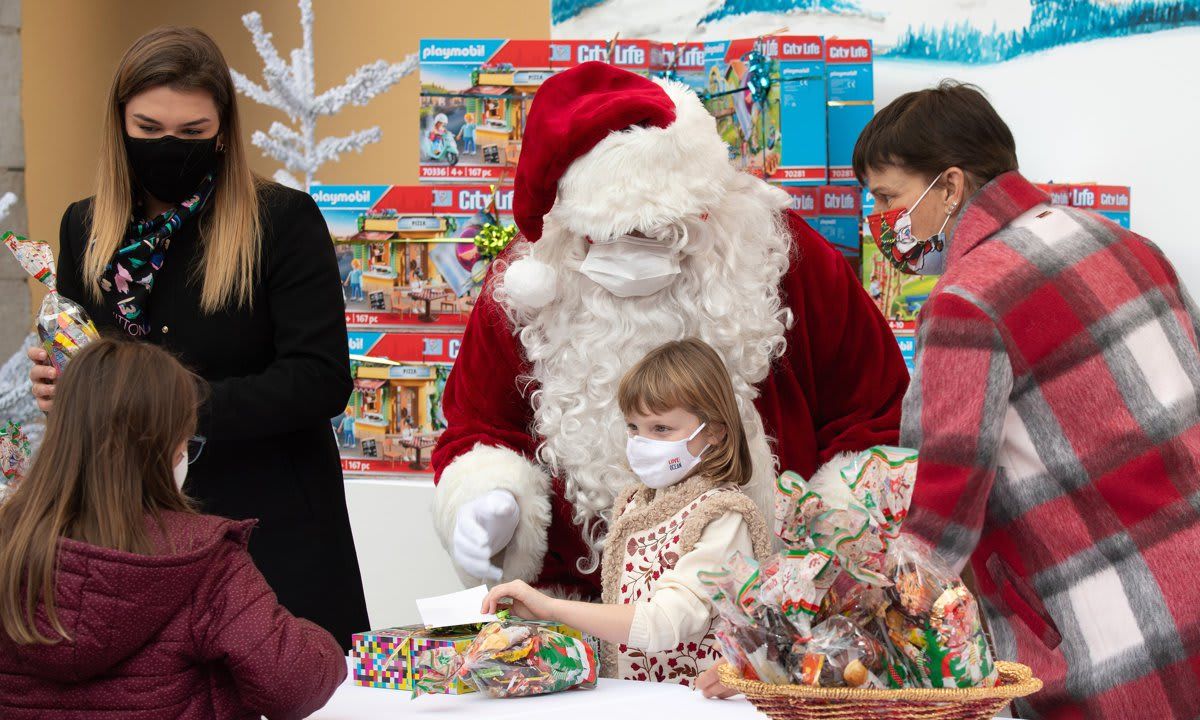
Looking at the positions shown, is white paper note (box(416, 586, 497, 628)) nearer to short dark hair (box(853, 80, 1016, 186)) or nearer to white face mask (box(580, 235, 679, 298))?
white face mask (box(580, 235, 679, 298))

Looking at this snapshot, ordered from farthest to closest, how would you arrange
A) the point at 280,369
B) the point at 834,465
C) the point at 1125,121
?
1. the point at 1125,121
2. the point at 834,465
3. the point at 280,369

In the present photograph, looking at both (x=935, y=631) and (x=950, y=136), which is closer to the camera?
(x=935, y=631)

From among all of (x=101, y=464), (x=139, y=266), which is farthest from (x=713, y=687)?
(x=139, y=266)

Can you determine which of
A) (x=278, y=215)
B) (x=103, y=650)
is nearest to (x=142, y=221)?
(x=278, y=215)

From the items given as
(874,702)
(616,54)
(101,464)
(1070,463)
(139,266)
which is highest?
(616,54)

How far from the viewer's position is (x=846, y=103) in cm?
341

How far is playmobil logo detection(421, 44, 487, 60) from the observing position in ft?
11.3

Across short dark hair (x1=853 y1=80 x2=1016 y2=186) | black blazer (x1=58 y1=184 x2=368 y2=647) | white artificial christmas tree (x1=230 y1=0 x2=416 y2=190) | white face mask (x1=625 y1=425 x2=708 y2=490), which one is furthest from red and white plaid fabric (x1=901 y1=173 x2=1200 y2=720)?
white artificial christmas tree (x1=230 y1=0 x2=416 y2=190)

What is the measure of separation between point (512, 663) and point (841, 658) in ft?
1.98

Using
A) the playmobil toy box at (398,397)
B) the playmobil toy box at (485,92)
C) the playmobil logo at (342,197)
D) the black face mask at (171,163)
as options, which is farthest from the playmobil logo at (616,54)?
the black face mask at (171,163)

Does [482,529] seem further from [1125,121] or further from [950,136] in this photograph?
[1125,121]

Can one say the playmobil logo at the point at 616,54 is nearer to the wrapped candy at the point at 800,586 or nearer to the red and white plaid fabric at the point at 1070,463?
the red and white plaid fabric at the point at 1070,463

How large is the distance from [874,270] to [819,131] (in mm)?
398

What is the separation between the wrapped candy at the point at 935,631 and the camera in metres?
1.34
